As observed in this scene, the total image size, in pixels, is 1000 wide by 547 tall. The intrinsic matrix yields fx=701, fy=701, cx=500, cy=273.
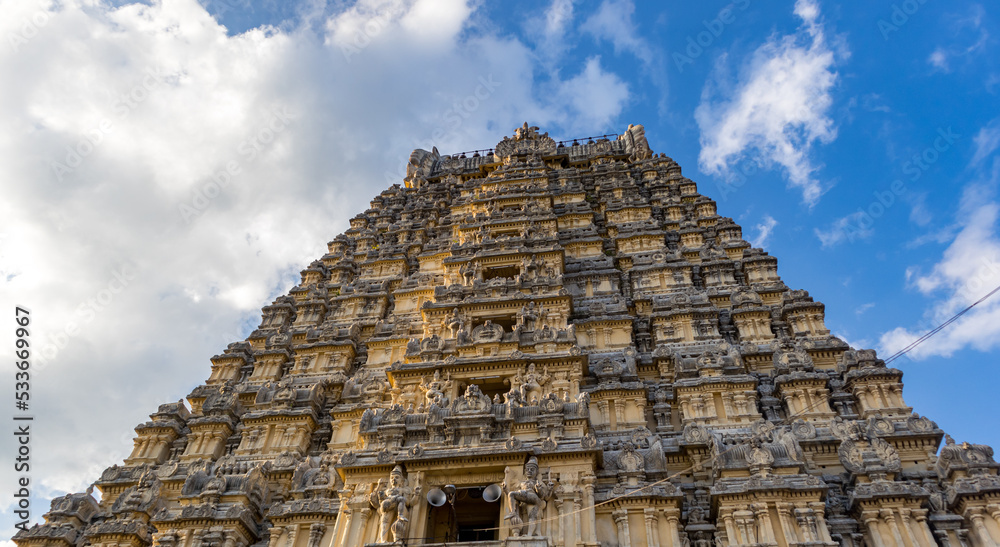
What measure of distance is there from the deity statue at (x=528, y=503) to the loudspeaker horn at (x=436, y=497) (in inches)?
64.2

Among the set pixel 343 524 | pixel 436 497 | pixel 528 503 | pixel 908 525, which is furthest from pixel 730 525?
pixel 343 524

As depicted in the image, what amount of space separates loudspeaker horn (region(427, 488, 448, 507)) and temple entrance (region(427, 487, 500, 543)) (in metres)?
0.54

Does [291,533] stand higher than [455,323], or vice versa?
[455,323]

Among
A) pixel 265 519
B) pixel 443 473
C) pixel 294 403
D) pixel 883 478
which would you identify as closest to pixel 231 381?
pixel 294 403

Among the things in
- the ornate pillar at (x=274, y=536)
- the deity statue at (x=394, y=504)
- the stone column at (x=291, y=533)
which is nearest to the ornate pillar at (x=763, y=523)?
the deity statue at (x=394, y=504)

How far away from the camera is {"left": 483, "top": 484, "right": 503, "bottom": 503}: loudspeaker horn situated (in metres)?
16.9

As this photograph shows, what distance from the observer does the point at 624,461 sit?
58.3ft

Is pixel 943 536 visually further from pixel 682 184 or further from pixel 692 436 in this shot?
pixel 682 184

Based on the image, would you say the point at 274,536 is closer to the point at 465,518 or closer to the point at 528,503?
the point at 465,518

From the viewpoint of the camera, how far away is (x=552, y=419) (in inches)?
740

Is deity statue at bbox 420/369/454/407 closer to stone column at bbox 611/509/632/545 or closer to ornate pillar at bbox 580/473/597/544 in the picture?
ornate pillar at bbox 580/473/597/544

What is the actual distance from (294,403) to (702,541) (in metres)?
14.2

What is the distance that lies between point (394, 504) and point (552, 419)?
4701 millimetres

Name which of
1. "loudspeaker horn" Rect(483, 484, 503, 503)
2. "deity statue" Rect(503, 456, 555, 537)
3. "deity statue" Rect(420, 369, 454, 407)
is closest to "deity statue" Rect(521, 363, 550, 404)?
"deity statue" Rect(420, 369, 454, 407)
